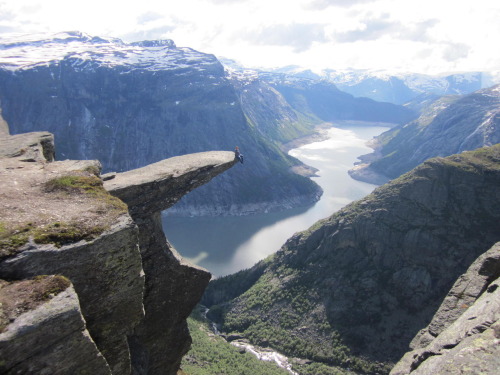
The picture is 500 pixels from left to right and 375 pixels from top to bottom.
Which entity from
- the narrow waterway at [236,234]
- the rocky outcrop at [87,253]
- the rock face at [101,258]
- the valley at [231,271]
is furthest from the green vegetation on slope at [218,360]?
the narrow waterway at [236,234]

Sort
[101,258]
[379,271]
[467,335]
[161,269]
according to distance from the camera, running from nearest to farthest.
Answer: [101,258] < [467,335] < [161,269] < [379,271]

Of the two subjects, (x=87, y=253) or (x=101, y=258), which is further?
(x=101, y=258)

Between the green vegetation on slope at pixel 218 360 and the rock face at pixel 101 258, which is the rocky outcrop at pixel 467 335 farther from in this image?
the green vegetation on slope at pixel 218 360

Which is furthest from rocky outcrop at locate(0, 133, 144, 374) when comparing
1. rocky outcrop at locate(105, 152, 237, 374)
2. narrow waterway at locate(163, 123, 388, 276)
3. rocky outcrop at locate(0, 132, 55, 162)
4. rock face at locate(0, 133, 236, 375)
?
narrow waterway at locate(163, 123, 388, 276)

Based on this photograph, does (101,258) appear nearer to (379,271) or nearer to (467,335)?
(467,335)

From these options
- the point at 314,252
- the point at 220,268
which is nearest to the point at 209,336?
the point at 314,252

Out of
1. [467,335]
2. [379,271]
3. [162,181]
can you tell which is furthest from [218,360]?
[467,335]
